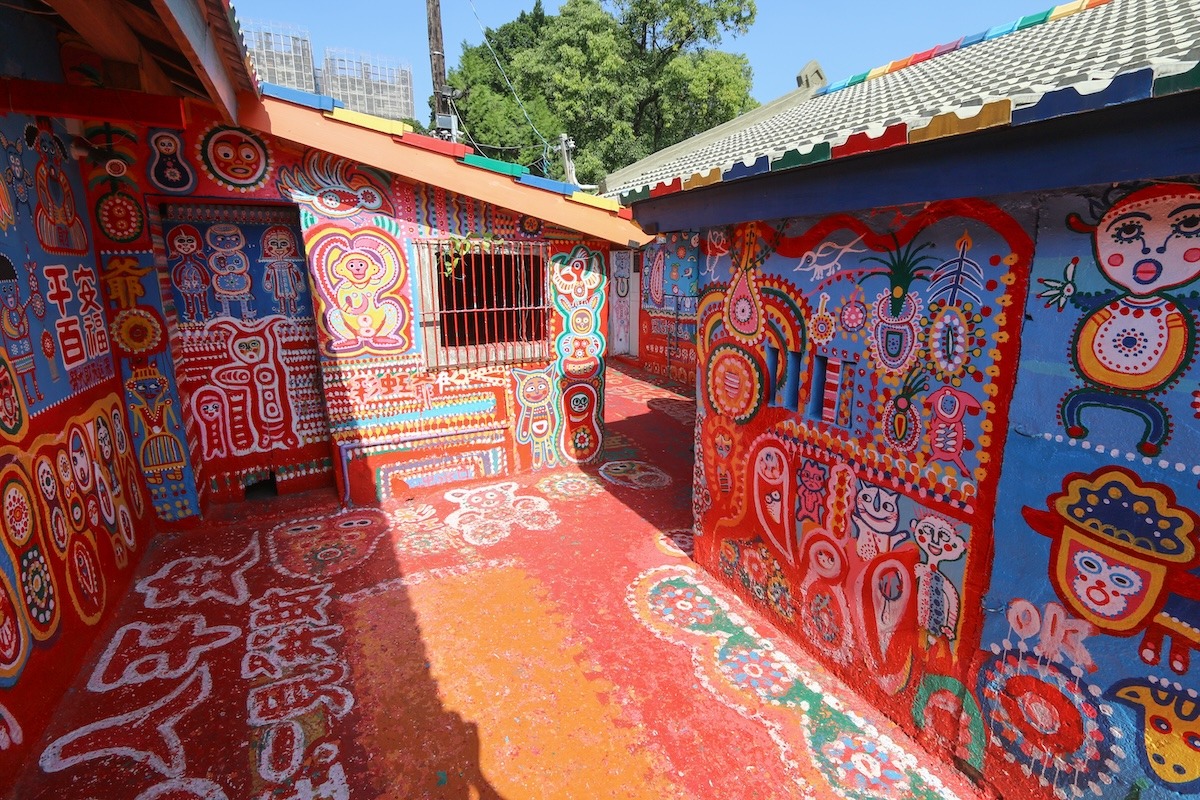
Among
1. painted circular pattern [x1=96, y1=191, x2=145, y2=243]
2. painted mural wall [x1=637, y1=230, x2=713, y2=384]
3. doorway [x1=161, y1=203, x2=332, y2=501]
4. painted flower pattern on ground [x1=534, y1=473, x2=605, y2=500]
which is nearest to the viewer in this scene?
painted circular pattern [x1=96, y1=191, x2=145, y2=243]

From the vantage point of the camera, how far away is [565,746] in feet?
9.31

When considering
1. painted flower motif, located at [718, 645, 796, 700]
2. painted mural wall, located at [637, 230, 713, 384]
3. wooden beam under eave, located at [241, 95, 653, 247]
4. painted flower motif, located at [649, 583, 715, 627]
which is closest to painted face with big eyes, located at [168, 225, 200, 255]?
wooden beam under eave, located at [241, 95, 653, 247]

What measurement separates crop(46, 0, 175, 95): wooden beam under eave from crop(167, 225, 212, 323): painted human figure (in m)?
1.56

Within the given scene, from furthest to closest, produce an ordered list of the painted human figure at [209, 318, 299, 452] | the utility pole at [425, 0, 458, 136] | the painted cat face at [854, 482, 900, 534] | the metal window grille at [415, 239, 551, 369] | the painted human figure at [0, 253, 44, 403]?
the utility pole at [425, 0, 458, 136] → the metal window grille at [415, 239, 551, 369] → the painted human figure at [209, 318, 299, 452] → the painted human figure at [0, 253, 44, 403] → the painted cat face at [854, 482, 900, 534]

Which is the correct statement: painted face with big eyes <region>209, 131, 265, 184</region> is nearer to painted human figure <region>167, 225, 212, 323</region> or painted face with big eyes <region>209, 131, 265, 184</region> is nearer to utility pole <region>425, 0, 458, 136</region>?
painted human figure <region>167, 225, 212, 323</region>

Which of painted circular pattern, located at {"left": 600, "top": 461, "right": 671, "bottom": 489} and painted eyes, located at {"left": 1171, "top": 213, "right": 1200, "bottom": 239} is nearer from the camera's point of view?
painted eyes, located at {"left": 1171, "top": 213, "right": 1200, "bottom": 239}

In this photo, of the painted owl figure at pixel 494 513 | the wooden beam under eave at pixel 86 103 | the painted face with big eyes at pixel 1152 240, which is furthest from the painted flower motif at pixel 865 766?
the wooden beam under eave at pixel 86 103

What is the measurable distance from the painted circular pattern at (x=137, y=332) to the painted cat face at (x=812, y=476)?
17.4ft

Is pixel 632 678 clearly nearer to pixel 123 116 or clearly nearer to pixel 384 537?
pixel 384 537

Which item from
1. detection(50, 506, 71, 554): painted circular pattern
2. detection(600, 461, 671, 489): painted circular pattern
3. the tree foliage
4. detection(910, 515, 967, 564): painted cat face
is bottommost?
→ detection(600, 461, 671, 489): painted circular pattern

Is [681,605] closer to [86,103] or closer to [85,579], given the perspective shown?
[85,579]

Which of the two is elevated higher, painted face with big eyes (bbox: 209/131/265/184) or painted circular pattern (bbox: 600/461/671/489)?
painted face with big eyes (bbox: 209/131/265/184)

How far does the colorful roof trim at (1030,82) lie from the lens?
1.61 meters

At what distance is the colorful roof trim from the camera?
161cm
